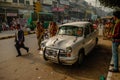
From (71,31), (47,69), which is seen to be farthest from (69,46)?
(71,31)

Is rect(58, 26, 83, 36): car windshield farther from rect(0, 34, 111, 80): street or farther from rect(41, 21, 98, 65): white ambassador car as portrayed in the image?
rect(0, 34, 111, 80): street

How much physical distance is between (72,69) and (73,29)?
1998 mm

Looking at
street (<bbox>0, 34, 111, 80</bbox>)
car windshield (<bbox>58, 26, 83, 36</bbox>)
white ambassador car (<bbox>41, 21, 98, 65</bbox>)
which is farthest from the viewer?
car windshield (<bbox>58, 26, 83, 36</bbox>)

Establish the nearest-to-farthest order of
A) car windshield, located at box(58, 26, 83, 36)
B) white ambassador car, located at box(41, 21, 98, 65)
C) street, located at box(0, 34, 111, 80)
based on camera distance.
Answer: street, located at box(0, 34, 111, 80), white ambassador car, located at box(41, 21, 98, 65), car windshield, located at box(58, 26, 83, 36)

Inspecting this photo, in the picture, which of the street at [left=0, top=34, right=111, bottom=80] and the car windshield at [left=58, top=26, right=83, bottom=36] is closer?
the street at [left=0, top=34, right=111, bottom=80]

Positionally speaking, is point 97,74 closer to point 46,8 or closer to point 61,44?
point 61,44

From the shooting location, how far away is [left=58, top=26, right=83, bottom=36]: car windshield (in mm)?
8375

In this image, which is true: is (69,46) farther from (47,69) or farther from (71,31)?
(71,31)

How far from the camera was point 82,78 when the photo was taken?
651 centimetres

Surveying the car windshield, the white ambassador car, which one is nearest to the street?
the white ambassador car

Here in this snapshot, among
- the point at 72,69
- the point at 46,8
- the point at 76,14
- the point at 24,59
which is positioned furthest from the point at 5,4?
the point at 76,14

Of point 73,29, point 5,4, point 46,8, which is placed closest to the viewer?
point 73,29

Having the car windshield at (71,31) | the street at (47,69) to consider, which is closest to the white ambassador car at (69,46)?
the car windshield at (71,31)

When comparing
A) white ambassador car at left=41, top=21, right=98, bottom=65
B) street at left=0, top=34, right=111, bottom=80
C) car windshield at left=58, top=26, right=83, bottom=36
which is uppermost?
car windshield at left=58, top=26, right=83, bottom=36
